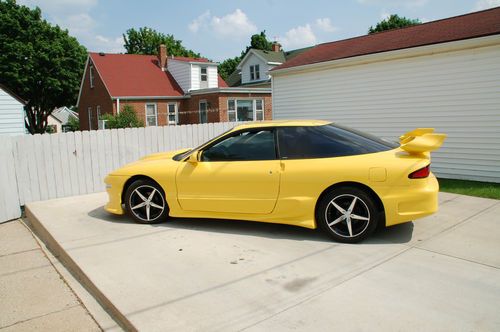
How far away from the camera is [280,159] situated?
5188 mm

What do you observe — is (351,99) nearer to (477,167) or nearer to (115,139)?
(477,167)

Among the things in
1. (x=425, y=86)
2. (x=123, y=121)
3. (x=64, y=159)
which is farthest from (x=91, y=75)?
(x=425, y=86)

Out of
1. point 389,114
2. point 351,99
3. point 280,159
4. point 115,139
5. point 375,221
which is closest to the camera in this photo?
point 375,221

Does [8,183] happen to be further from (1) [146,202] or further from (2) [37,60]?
(2) [37,60]

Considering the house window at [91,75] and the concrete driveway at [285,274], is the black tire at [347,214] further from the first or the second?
the house window at [91,75]

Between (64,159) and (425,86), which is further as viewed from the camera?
(425,86)

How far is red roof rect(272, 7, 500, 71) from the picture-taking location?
921 centimetres

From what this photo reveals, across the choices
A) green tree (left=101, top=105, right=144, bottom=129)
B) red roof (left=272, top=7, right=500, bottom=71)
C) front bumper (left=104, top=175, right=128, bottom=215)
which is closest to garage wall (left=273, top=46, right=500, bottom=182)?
red roof (left=272, top=7, right=500, bottom=71)

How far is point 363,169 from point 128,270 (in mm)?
2773

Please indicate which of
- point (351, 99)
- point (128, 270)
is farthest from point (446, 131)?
point (128, 270)

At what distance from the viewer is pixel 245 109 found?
98.4 ft

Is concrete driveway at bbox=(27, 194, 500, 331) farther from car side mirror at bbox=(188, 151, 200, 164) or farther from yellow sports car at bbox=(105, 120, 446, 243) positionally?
car side mirror at bbox=(188, 151, 200, 164)

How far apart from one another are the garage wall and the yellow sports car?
420 cm

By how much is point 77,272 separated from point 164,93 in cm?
2683
